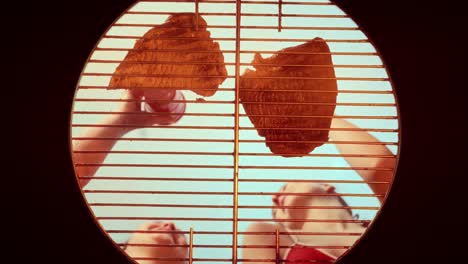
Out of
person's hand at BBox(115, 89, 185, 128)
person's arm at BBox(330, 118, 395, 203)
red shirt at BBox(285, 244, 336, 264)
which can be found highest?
person's hand at BBox(115, 89, 185, 128)

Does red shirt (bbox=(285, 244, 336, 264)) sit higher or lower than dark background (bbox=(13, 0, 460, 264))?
lower

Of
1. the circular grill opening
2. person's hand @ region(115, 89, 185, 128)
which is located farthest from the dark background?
person's hand @ region(115, 89, 185, 128)

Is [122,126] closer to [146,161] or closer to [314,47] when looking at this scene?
[146,161]

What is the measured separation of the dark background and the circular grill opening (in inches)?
2.0

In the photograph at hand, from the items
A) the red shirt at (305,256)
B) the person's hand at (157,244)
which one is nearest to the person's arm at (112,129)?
the person's hand at (157,244)

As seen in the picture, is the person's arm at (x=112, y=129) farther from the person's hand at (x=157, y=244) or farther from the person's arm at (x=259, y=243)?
the person's arm at (x=259, y=243)

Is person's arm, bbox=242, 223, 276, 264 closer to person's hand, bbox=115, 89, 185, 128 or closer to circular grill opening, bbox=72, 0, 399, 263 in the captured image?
circular grill opening, bbox=72, 0, 399, 263

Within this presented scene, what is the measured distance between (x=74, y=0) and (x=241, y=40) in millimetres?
565

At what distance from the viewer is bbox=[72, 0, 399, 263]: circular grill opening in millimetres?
1451

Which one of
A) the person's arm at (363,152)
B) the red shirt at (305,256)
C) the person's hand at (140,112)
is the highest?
the person's hand at (140,112)
